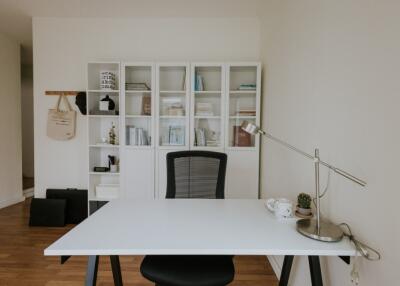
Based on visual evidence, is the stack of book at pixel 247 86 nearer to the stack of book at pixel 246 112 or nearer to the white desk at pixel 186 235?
the stack of book at pixel 246 112

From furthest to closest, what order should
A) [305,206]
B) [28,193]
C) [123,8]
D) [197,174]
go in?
[28,193]
[123,8]
[197,174]
[305,206]

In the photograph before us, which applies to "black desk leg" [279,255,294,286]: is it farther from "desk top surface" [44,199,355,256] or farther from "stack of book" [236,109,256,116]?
"stack of book" [236,109,256,116]

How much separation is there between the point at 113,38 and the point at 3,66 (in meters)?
1.95

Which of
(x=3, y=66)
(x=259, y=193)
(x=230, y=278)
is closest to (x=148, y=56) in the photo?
(x=259, y=193)

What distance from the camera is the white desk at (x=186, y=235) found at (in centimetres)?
102

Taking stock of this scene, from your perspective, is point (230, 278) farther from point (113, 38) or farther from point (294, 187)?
point (113, 38)

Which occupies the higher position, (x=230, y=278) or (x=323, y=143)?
(x=323, y=143)

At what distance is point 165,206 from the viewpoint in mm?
1578

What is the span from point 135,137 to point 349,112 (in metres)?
2.28

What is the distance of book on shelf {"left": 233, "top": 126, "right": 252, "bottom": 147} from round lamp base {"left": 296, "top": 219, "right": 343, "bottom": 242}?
159 centimetres

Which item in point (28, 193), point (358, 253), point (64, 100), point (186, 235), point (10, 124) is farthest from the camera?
point (28, 193)

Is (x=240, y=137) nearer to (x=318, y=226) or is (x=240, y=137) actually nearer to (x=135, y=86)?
(x=135, y=86)

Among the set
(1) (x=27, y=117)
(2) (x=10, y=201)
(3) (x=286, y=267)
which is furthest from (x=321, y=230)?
(1) (x=27, y=117)

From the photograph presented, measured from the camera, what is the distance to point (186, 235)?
115 centimetres
